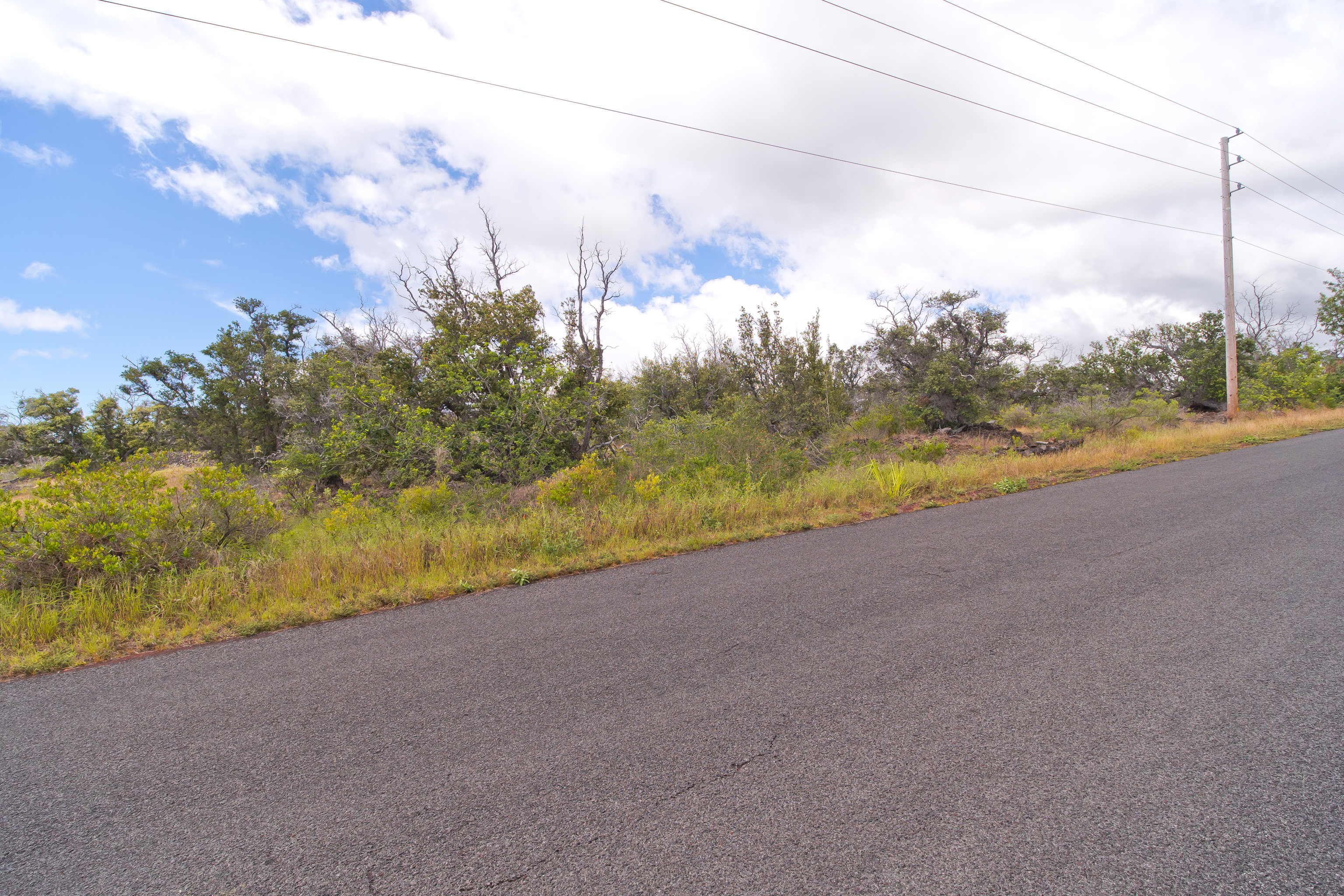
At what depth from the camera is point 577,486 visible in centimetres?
841

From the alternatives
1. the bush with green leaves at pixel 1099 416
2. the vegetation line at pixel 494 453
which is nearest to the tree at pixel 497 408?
the vegetation line at pixel 494 453

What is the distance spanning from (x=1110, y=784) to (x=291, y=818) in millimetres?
3056

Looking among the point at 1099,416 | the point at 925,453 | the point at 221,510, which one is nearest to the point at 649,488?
the point at 221,510

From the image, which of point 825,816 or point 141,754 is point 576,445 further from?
point 825,816

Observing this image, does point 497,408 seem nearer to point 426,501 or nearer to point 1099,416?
point 426,501

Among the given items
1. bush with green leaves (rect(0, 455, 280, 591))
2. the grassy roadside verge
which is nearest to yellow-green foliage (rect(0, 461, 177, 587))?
bush with green leaves (rect(0, 455, 280, 591))

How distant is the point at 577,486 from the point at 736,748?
633 cm

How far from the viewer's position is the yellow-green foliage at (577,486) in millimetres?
7844

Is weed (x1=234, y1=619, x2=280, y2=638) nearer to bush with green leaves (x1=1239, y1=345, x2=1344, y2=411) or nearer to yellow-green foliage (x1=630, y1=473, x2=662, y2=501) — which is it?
yellow-green foliage (x1=630, y1=473, x2=662, y2=501)

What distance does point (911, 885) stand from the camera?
1.64 meters

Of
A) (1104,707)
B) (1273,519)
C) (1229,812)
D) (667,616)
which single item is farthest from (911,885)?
(1273,519)

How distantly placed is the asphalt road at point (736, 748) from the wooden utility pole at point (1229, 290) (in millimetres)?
18964

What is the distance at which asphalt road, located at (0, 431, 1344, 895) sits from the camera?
1773mm

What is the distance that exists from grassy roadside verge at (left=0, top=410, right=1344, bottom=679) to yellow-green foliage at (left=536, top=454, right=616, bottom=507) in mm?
243
